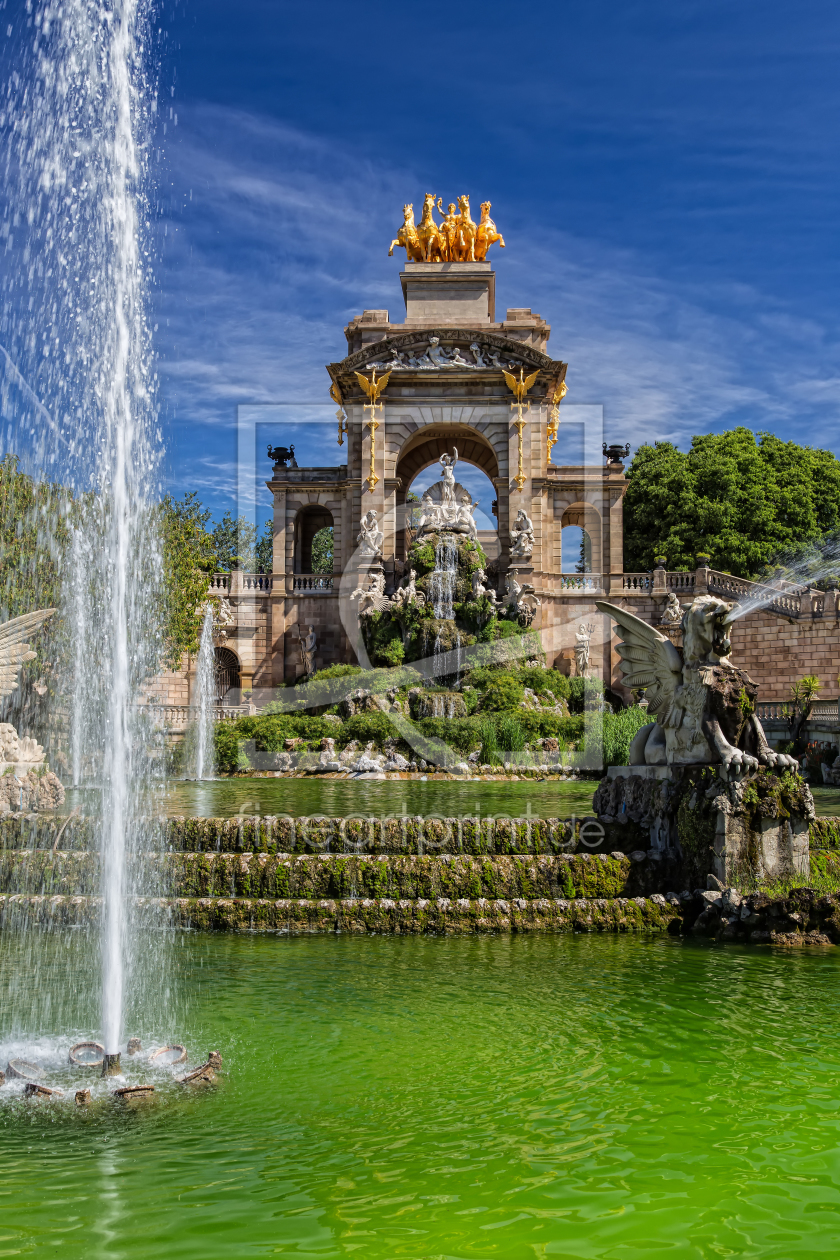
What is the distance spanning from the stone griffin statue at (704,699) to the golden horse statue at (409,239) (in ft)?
101

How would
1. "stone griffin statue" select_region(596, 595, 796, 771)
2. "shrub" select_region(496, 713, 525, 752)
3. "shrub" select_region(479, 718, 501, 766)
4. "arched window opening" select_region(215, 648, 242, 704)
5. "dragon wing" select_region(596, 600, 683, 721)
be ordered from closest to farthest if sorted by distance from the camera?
"stone griffin statue" select_region(596, 595, 796, 771), "dragon wing" select_region(596, 600, 683, 721), "shrub" select_region(479, 718, 501, 766), "shrub" select_region(496, 713, 525, 752), "arched window opening" select_region(215, 648, 242, 704)

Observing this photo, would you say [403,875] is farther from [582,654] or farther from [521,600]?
[582,654]

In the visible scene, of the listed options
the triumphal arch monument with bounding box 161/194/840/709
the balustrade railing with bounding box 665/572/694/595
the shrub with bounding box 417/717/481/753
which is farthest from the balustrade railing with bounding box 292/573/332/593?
the shrub with bounding box 417/717/481/753

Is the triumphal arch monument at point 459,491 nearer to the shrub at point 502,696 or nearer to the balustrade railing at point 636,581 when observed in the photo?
the balustrade railing at point 636,581

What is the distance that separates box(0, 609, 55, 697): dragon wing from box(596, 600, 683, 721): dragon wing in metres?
7.34

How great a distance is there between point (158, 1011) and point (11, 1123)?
184 centimetres

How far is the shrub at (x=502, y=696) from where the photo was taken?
25469mm

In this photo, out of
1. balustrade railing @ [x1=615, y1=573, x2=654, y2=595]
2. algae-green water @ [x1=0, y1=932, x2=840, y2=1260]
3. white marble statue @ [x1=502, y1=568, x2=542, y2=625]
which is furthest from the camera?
balustrade railing @ [x1=615, y1=573, x2=654, y2=595]

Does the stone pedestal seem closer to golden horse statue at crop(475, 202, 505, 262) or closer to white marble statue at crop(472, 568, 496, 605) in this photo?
white marble statue at crop(472, 568, 496, 605)

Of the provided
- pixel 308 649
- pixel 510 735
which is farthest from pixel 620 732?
pixel 308 649

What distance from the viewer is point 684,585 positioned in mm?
34625

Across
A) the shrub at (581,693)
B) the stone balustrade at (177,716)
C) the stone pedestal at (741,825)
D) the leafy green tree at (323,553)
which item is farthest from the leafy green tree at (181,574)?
the leafy green tree at (323,553)

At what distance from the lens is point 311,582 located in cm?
3600

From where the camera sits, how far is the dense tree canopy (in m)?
38.7
